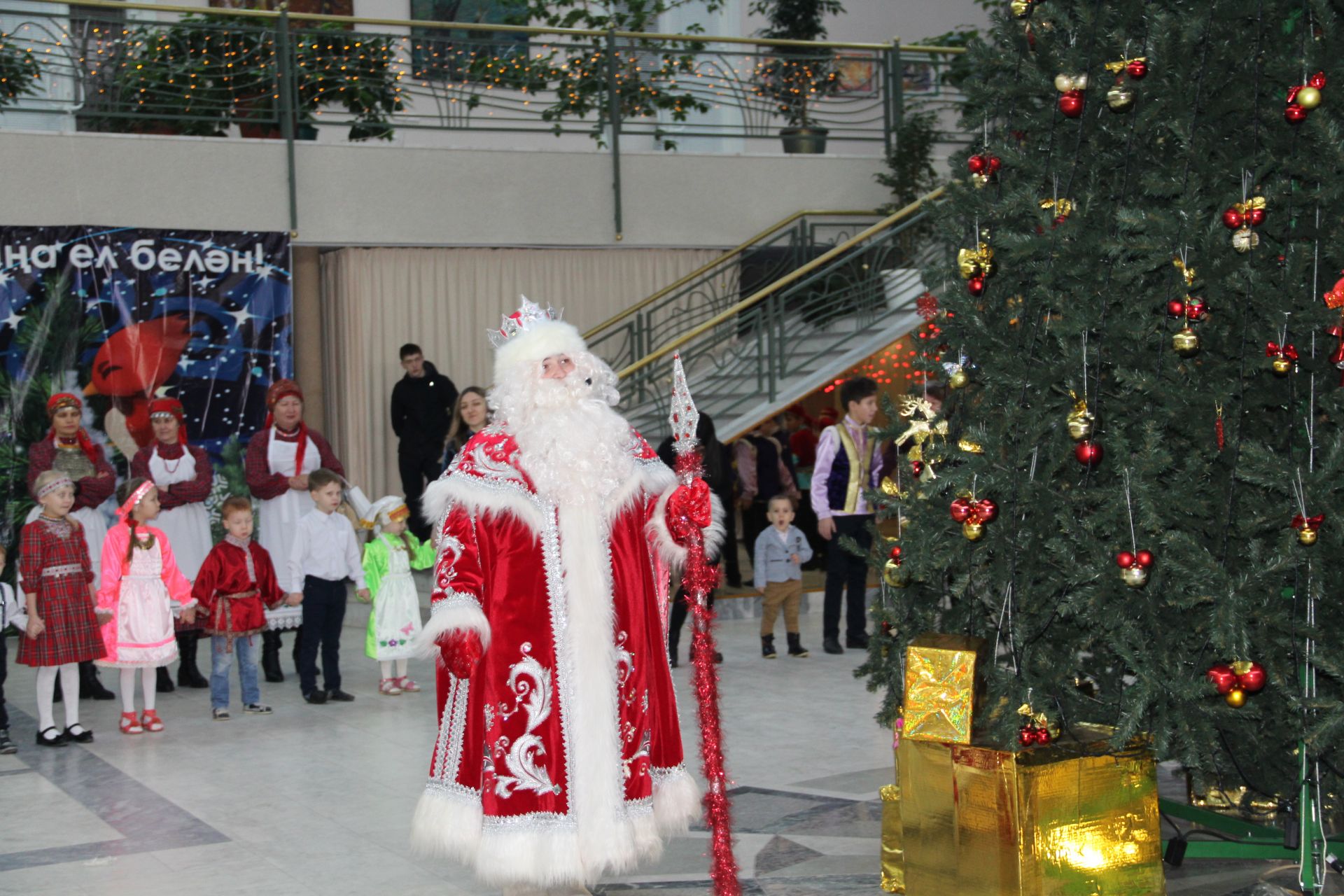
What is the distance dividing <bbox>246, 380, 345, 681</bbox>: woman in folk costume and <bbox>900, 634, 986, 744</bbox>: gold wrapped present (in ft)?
18.6

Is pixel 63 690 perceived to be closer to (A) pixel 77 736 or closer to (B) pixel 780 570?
(A) pixel 77 736

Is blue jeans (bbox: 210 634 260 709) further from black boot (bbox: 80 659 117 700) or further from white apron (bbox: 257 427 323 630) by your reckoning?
white apron (bbox: 257 427 323 630)

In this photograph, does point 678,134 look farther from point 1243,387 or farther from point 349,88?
point 1243,387

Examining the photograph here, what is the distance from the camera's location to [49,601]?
25.0ft

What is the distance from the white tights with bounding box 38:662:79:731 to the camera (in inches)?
303

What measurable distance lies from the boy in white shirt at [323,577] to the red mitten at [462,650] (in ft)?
13.1

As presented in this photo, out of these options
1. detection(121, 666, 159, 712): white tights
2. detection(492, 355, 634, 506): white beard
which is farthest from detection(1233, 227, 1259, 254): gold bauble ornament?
detection(121, 666, 159, 712): white tights

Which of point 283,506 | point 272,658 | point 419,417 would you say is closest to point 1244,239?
point 272,658

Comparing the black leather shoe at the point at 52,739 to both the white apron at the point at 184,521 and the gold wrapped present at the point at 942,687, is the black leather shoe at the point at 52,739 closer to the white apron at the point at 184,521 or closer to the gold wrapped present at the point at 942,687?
the white apron at the point at 184,521

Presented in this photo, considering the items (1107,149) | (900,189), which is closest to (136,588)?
(1107,149)

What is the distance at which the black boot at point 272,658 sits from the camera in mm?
9523

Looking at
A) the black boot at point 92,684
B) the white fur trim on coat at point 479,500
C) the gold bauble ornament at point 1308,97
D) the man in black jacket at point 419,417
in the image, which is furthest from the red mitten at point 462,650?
the man in black jacket at point 419,417

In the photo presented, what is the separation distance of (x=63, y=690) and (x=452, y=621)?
4.00m

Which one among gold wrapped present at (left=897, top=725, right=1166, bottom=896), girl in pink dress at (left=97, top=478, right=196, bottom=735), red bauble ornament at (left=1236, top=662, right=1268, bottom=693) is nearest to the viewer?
red bauble ornament at (left=1236, top=662, right=1268, bottom=693)
